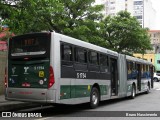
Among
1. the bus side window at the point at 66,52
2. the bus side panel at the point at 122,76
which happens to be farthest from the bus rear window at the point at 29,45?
the bus side panel at the point at 122,76

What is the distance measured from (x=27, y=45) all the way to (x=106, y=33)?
2322 centimetres

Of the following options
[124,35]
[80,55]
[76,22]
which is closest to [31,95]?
[80,55]

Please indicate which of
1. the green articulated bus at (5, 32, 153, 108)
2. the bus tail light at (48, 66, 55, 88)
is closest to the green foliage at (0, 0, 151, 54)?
the green articulated bus at (5, 32, 153, 108)

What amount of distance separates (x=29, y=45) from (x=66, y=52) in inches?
54.6

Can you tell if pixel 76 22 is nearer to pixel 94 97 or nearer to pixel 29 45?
pixel 94 97

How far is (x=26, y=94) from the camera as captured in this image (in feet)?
36.9

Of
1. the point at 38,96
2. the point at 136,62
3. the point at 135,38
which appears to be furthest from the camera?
the point at 135,38

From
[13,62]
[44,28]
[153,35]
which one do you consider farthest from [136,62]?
[153,35]

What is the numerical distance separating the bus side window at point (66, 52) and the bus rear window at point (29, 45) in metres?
0.69

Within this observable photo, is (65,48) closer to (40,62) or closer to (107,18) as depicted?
(40,62)

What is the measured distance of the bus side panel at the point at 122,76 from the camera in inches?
710

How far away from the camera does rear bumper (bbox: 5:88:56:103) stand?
424 inches

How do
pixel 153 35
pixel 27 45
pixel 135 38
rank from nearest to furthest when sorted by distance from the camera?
pixel 27 45, pixel 135 38, pixel 153 35

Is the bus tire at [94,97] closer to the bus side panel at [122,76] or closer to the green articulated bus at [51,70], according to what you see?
the green articulated bus at [51,70]
